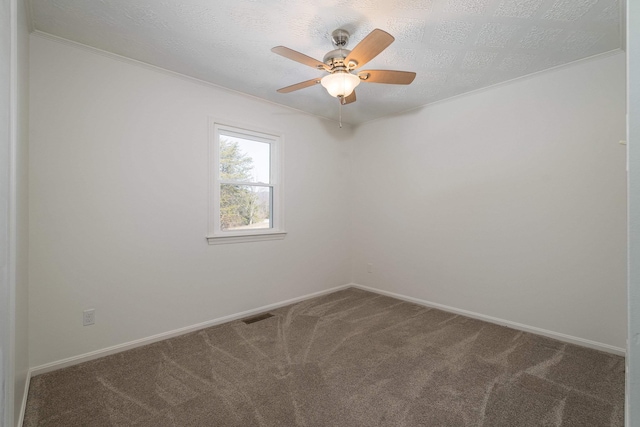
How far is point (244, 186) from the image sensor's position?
3.44 meters

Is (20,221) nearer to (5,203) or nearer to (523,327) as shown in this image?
(5,203)

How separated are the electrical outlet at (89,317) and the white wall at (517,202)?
3.27 metres

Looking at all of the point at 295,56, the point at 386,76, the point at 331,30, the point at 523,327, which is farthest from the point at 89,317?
the point at 523,327

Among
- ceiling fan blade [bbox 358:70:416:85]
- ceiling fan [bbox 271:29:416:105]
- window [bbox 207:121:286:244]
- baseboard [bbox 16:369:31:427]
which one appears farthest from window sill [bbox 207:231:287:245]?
ceiling fan blade [bbox 358:70:416:85]

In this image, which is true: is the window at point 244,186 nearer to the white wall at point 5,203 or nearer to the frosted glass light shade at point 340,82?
the frosted glass light shade at point 340,82

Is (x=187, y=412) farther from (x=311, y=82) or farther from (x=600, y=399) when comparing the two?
(x=600, y=399)

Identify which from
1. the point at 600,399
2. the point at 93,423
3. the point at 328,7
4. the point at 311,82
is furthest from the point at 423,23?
the point at 93,423

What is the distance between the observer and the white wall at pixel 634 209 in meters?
0.68

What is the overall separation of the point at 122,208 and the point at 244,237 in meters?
1.22

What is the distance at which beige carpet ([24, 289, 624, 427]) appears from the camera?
1.73 metres

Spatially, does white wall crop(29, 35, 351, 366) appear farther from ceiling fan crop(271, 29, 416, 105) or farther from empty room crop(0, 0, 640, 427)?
ceiling fan crop(271, 29, 416, 105)

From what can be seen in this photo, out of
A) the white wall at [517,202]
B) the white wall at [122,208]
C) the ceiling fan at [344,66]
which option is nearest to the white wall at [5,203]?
the white wall at [122,208]

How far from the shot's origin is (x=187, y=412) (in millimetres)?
1762

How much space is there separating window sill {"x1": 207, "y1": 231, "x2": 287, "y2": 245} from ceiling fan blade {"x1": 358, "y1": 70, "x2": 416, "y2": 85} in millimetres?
2063
